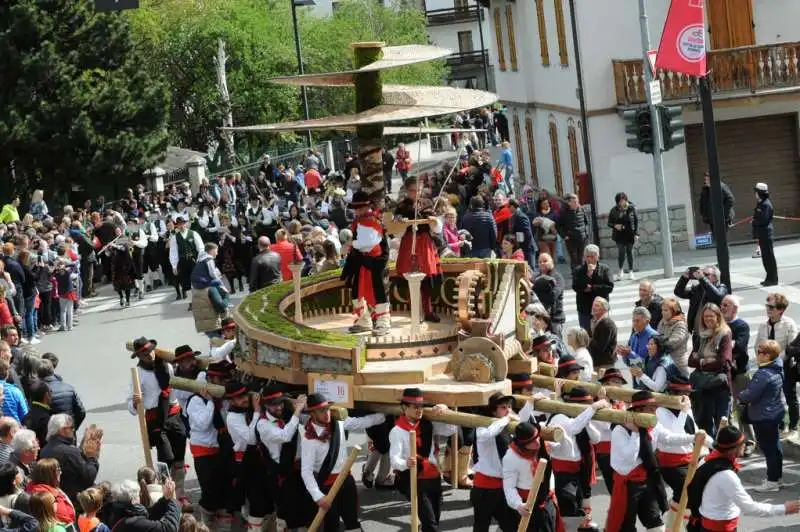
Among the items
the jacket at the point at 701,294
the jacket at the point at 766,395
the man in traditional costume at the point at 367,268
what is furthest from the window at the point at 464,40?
the jacket at the point at 766,395

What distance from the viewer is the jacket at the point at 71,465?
1373 cm

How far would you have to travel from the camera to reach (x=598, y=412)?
13.2 m

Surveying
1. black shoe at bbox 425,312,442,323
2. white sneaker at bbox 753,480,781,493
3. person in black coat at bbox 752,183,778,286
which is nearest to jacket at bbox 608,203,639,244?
person in black coat at bbox 752,183,778,286

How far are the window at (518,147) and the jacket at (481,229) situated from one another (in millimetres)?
18237

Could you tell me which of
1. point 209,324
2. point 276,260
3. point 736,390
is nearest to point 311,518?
point 736,390

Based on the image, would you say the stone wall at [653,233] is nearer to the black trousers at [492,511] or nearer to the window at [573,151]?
the window at [573,151]

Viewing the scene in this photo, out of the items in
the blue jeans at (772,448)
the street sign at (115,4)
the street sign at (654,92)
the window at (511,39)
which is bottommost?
the blue jeans at (772,448)

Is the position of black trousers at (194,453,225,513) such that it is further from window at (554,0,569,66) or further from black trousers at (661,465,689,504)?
window at (554,0,569,66)

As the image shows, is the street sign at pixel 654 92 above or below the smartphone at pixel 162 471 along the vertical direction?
above

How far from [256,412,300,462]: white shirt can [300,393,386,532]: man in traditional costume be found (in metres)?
0.26

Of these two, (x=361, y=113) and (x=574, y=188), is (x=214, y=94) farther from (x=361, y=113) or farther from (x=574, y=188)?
(x=361, y=113)

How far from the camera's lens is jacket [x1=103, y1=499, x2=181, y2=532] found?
1152 centimetres

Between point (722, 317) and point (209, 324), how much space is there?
25.4 ft

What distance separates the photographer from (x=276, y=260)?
2267cm
